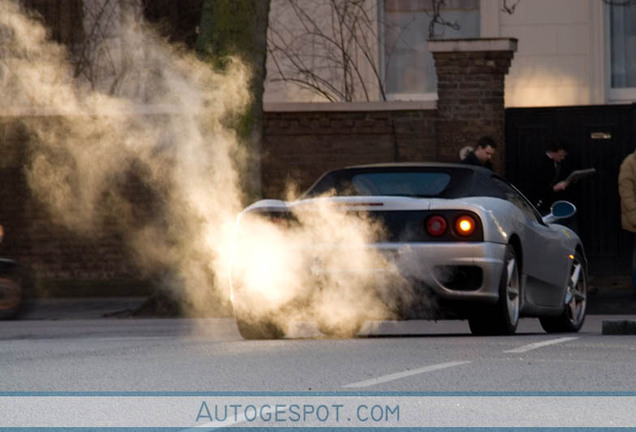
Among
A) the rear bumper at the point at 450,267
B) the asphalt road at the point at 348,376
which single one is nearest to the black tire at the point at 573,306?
the asphalt road at the point at 348,376

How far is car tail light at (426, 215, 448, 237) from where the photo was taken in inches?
428

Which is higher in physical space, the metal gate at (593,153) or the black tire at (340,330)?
the metal gate at (593,153)

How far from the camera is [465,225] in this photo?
10922 mm

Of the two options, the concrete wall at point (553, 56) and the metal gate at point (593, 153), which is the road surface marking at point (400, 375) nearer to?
the metal gate at point (593, 153)

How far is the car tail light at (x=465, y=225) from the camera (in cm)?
1091

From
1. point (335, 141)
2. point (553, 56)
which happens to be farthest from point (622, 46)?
point (335, 141)

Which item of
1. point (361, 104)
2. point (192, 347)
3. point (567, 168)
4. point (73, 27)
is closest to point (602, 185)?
point (567, 168)

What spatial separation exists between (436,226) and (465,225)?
0.20 m

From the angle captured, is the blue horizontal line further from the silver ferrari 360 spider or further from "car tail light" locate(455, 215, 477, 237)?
"car tail light" locate(455, 215, 477, 237)

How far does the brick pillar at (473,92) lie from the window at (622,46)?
377 cm

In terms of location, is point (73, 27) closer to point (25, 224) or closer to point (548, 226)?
point (25, 224)

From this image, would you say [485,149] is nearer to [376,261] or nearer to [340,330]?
[340,330]

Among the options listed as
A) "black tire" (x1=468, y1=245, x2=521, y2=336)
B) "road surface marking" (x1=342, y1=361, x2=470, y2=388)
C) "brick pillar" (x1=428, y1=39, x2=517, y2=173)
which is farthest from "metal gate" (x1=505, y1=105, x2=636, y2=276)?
"road surface marking" (x1=342, y1=361, x2=470, y2=388)

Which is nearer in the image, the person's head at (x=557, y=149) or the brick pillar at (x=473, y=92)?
the person's head at (x=557, y=149)
